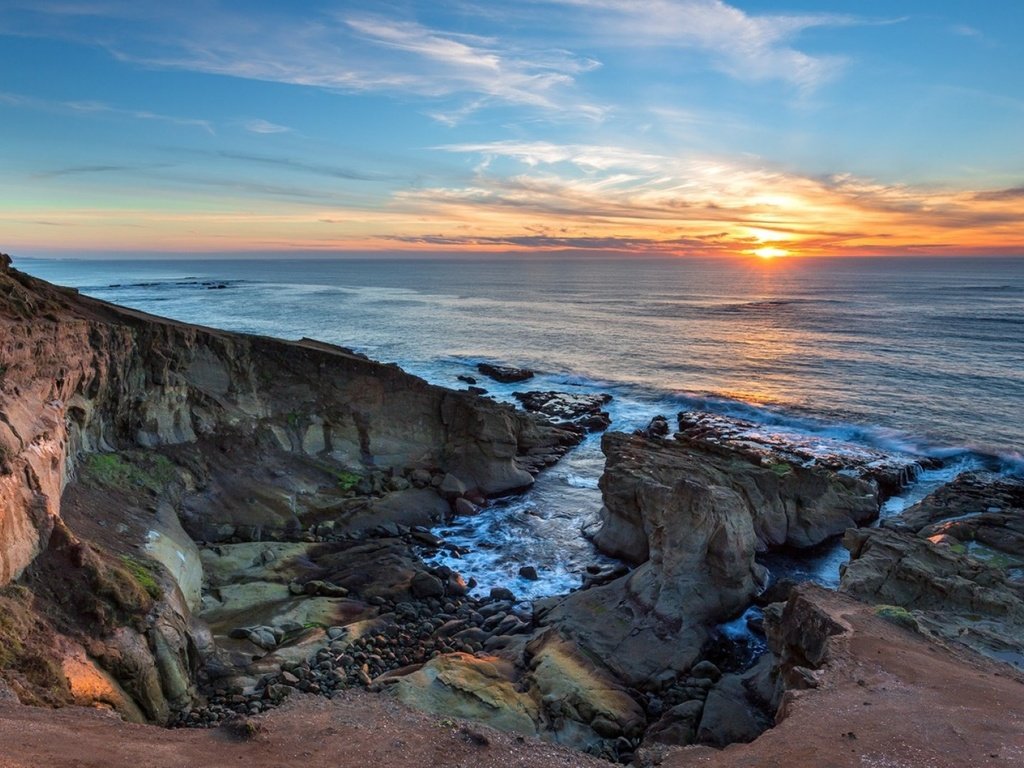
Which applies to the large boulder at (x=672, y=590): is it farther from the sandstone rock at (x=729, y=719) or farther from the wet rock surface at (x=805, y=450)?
the wet rock surface at (x=805, y=450)

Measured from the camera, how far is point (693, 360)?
206 ft

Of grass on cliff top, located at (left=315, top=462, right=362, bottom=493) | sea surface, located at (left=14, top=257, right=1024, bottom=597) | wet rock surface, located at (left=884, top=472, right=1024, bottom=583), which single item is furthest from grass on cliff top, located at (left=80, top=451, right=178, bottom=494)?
wet rock surface, located at (left=884, top=472, right=1024, bottom=583)

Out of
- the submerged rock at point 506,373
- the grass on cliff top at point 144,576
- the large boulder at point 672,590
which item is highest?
the submerged rock at point 506,373

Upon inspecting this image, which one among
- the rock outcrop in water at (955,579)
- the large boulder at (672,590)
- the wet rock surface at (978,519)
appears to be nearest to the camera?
the rock outcrop in water at (955,579)

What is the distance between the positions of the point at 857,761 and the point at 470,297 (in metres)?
131

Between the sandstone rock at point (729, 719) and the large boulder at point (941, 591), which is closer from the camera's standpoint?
the sandstone rock at point (729, 719)

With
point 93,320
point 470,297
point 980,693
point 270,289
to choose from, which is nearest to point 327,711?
point 980,693

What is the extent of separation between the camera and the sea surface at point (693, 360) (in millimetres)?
28181

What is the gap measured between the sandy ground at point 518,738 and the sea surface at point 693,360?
37.3 feet

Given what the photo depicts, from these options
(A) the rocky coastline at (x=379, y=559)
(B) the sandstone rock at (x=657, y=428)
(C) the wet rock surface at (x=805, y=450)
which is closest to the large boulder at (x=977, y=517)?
(A) the rocky coastline at (x=379, y=559)

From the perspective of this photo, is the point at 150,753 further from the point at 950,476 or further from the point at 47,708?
the point at 950,476

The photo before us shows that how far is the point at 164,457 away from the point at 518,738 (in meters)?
18.0

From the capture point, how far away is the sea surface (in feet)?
92.5

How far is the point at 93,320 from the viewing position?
21.9 meters
